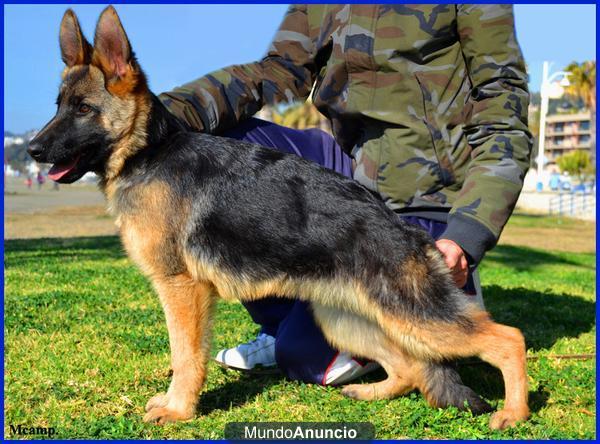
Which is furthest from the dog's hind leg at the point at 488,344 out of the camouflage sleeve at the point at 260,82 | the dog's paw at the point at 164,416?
the camouflage sleeve at the point at 260,82

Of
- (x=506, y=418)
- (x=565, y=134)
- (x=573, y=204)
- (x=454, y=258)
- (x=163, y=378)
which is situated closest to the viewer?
(x=506, y=418)

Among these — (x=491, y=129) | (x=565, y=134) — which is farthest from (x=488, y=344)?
(x=565, y=134)

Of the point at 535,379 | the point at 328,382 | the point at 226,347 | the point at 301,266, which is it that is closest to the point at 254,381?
the point at 328,382

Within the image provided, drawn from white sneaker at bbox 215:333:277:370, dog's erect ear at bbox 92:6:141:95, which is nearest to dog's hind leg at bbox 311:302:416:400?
white sneaker at bbox 215:333:277:370

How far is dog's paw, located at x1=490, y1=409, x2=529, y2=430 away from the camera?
10.9 ft

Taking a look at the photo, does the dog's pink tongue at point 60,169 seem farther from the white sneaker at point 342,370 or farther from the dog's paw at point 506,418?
the dog's paw at point 506,418

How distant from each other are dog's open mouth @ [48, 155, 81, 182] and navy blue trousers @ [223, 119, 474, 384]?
1287mm

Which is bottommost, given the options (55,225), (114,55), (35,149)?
(55,225)

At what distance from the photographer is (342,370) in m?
4.16

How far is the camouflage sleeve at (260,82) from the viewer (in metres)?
4.28

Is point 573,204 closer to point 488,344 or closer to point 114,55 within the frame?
point 488,344

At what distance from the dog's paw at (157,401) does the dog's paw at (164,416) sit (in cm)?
5

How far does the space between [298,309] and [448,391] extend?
116 centimetres

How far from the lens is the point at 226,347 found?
5000mm
